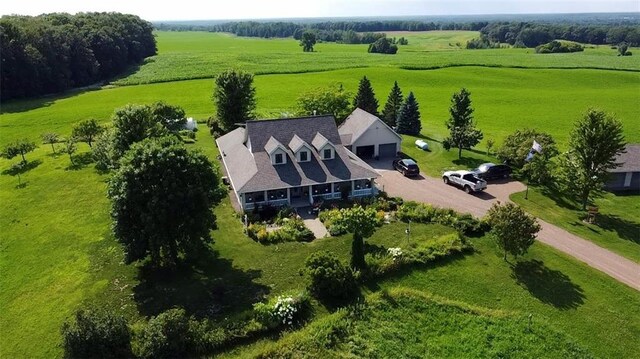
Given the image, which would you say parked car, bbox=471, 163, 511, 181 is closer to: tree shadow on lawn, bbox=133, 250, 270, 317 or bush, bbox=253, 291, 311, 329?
tree shadow on lawn, bbox=133, 250, 270, 317

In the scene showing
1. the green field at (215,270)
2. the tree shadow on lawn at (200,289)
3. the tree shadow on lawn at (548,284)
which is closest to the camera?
the green field at (215,270)

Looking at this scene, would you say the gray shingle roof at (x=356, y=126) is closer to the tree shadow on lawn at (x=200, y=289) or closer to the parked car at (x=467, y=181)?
the parked car at (x=467, y=181)

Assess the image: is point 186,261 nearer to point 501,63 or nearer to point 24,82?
point 24,82

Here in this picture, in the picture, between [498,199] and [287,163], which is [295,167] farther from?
[498,199]

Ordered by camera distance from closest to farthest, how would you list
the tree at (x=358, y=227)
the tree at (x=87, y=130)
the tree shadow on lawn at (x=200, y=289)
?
the tree shadow on lawn at (x=200, y=289) → the tree at (x=358, y=227) → the tree at (x=87, y=130)

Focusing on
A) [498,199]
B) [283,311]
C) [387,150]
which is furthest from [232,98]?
[283,311]

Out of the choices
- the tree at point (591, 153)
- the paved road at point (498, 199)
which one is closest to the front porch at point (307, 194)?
the paved road at point (498, 199)
